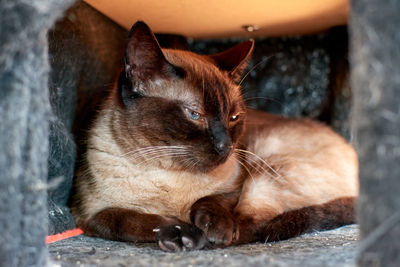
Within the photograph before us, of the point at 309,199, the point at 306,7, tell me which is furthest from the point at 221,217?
the point at 306,7

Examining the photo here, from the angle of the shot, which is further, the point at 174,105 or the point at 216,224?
the point at 174,105

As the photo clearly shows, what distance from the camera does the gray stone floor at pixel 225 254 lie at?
4.03 ft

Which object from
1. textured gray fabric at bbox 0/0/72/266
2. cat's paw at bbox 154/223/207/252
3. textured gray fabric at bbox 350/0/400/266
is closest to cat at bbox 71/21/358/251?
cat's paw at bbox 154/223/207/252

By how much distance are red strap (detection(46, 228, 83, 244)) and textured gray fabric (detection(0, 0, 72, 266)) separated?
0.65 meters

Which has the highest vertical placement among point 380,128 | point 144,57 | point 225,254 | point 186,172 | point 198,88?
point 144,57

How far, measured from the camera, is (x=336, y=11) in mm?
2203

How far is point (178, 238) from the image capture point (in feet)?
4.89

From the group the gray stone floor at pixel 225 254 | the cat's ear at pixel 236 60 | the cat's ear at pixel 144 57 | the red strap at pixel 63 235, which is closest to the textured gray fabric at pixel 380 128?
the gray stone floor at pixel 225 254

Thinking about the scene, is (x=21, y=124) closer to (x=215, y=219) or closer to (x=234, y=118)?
(x=215, y=219)

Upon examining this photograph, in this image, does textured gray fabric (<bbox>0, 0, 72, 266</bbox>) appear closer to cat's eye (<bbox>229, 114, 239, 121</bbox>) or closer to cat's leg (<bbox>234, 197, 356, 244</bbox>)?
cat's leg (<bbox>234, 197, 356, 244</bbox>)

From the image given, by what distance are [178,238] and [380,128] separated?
818 millimetres

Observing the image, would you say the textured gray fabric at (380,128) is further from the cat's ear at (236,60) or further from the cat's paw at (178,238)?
the cat's ear at (236,60)

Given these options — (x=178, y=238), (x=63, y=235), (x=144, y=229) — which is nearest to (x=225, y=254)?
(x=178, y=238)

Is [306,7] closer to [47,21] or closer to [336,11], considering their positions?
[336,11]
